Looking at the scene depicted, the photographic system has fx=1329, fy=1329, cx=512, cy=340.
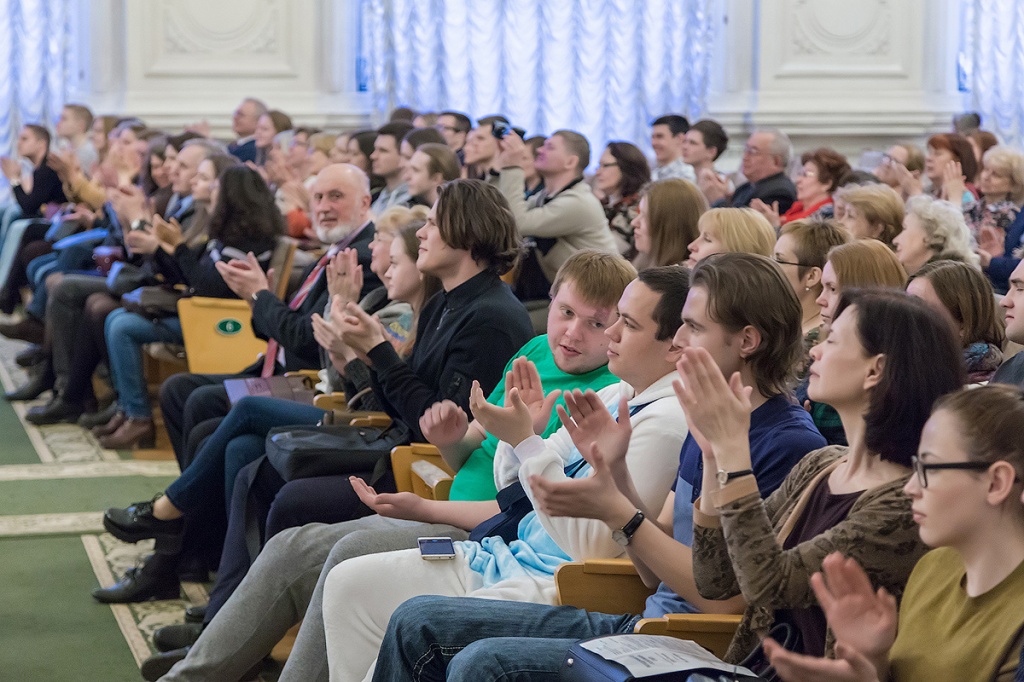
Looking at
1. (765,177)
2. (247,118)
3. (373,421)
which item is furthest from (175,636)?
(247,118)

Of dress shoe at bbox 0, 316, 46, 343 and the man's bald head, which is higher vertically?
the man's bald head

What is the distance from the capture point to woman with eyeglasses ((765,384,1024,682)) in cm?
169

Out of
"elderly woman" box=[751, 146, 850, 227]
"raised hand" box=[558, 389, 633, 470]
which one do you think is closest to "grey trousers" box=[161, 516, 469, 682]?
"raised hand" box=[558, 389, 633, 470]

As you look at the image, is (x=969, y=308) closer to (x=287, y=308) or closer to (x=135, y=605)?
(x=287, y=308)

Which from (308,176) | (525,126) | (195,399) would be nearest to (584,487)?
(195,399)

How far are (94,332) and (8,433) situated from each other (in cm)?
59

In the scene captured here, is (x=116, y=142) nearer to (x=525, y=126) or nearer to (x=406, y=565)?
(x=525, y=126)

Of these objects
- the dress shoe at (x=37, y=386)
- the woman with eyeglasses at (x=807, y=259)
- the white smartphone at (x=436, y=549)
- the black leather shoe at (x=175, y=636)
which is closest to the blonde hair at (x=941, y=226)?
the woman with eyeglasses at (x=807, y=259)

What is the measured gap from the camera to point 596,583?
2.39 m

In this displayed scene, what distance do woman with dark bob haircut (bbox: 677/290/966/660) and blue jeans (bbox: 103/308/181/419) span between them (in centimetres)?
410

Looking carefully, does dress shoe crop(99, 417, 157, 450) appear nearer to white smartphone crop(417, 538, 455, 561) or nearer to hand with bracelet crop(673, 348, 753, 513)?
white smartphone crop(417, 538, 455, 561)

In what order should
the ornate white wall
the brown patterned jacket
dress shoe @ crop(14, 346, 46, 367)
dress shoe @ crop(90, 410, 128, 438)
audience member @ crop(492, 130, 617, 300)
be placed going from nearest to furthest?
the brown patterned jacket
audience member @ crop(492, 130, 617, 300)
dress shoe @ crop(90, 410, 128, 438)
dress shoe @ crop(14, 346, 46, 367)
the ornate white wall

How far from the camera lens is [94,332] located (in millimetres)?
6191

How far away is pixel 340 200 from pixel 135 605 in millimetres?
1631
